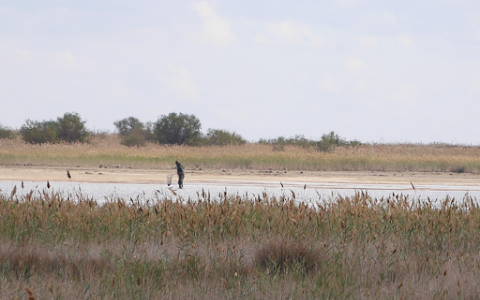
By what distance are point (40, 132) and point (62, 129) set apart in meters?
2.59

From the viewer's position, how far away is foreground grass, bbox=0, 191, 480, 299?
483 centimetres

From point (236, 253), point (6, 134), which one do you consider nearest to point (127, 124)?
point (6, 134)

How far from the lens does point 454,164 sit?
30094mm

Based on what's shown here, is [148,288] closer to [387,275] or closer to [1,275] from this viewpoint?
[1,275]

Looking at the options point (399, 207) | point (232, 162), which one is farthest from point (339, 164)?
point (399, 207)

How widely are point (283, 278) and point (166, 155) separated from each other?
2722 centimetres

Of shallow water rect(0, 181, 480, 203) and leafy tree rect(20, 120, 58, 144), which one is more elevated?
leafy tree rect(20, 120, 58, 144)

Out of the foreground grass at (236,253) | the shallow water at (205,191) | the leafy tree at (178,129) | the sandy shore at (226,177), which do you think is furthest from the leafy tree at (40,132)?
the foreground grass at (236,253)

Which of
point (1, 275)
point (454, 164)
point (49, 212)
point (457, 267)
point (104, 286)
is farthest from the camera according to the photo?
point (454, 164)

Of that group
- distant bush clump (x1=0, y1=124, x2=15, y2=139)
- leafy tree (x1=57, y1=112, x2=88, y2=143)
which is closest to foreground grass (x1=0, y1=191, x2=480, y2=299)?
leafy tree (x1=57, y1=112, x2=88, y2=143)

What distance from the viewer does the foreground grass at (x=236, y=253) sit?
4.83 m

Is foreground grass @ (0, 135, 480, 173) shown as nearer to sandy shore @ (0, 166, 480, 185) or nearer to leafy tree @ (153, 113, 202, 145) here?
sandy shore @ (0, 166, 480, 185)

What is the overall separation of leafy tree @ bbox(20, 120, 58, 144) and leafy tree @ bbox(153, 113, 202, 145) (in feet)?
36.4

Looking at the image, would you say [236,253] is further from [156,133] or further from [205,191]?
[156,133]
